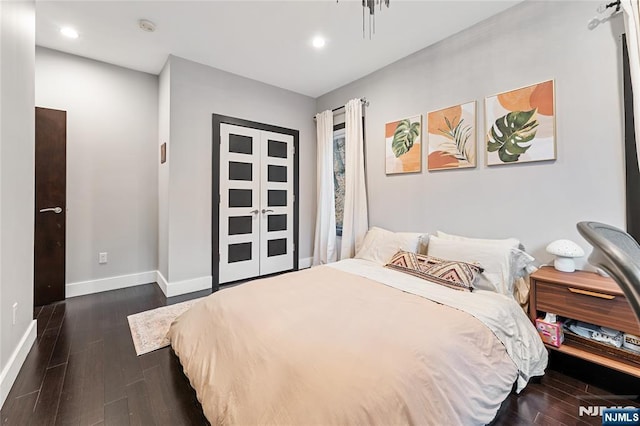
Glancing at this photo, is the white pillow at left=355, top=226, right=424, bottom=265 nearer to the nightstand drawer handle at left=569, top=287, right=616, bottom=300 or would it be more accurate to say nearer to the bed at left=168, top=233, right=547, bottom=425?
the bed at left=168, top=233, right=547, bottom=425

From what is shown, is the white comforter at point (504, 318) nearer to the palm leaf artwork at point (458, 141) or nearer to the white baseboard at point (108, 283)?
the palm leaf artwork at point (458, 141)

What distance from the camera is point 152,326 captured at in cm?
253

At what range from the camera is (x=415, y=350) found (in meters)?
1.26

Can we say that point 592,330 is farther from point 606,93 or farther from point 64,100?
point 64,100

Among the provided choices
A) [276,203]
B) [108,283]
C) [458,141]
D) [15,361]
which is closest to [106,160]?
[108,283]

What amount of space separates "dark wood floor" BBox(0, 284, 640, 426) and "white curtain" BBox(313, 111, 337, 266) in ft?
8.30

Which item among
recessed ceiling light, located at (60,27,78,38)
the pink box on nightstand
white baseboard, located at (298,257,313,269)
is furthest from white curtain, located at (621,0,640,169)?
recessed ceiling light, located at (60,27,78,38)

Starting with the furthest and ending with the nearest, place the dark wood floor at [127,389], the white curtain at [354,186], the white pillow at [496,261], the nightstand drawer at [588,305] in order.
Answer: the white curtain at [354,186] < the white pillow at [496,261] < the nightstand drawer at [588,305] < the dark wood floor at [127,389]

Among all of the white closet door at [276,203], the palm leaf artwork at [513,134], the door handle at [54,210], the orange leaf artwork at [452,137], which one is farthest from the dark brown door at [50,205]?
the palm leaf artwork at [513,134]

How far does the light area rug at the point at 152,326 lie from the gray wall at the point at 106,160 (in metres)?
1.21

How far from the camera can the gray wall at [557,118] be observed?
1.95 m

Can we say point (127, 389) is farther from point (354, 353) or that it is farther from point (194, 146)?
point (194, 146)

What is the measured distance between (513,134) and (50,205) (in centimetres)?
479

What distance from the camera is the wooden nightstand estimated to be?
5.35ft
